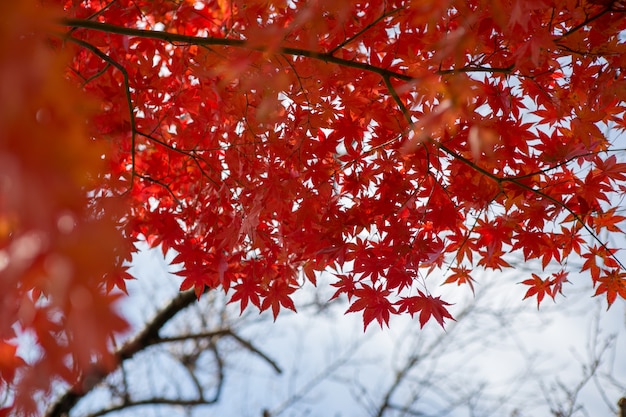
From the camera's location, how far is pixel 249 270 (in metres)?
2.40

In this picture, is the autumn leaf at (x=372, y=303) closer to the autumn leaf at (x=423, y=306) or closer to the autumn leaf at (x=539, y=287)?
the autumn leaf at (x=423, y=306)

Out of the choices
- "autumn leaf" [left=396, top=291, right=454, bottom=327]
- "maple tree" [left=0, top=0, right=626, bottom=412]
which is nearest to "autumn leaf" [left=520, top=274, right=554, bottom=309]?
"maple tree" [left=0, top=0, right=626, bottom=412]

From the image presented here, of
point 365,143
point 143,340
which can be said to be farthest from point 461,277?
point 143,340

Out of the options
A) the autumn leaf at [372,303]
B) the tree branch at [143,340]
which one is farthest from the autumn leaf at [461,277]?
the tree branch at [143,340]

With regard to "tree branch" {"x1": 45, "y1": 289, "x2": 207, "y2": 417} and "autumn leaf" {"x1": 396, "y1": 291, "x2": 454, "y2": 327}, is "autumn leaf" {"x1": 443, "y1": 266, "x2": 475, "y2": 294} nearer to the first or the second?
"autumn leaf" {"x1": 396, "y1": 291, "x2": 454, "y2": 327}

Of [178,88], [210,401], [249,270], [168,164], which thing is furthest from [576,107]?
[210,401]

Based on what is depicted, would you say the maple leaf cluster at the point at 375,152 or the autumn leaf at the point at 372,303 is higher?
the maple leaf cluster at the point at 375,152

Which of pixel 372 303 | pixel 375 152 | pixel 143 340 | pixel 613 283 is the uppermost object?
pixel 143 340

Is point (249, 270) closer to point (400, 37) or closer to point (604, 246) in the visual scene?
point (400, 37)

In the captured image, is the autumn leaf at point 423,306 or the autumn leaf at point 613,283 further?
the autumn leaf at point 613,283

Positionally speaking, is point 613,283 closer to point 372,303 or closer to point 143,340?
point 372,303

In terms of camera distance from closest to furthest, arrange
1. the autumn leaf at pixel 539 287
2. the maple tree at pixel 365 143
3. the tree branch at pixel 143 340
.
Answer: the maple tree at pixel 365 143 < the autumn leaf at pixel 539 287 < the tree branch at pixel 143 340

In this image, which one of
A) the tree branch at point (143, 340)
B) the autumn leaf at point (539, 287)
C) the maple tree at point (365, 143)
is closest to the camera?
the maple tree at point (365, 143)

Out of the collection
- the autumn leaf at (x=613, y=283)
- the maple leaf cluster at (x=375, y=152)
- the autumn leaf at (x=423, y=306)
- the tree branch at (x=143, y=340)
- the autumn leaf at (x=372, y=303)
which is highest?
the tree branch at (x=143, y=340)
